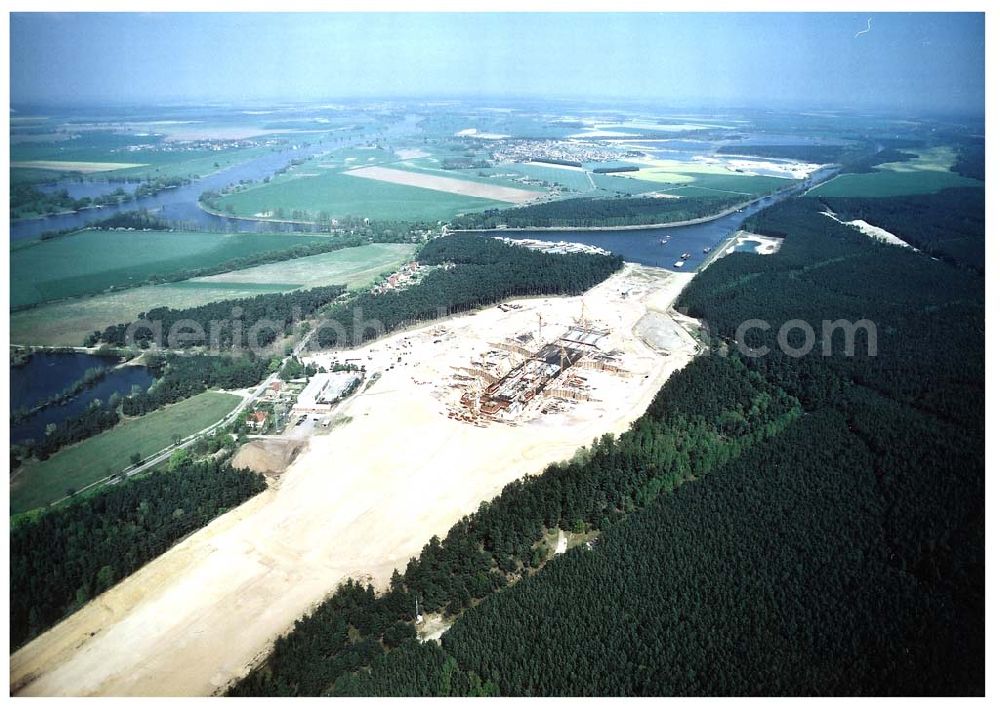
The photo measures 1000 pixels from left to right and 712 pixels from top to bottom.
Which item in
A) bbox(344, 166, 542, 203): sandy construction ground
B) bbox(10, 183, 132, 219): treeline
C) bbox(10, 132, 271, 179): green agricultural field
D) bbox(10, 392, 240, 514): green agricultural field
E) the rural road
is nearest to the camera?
bbox(10, 392, 240, 514): green agricultural field

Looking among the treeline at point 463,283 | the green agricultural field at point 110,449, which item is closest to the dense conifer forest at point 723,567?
the green agricultural field at point 110,449

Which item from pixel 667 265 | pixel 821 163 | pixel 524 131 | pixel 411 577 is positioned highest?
pixel 524 131

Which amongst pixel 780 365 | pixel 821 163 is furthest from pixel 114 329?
pixel 821 163

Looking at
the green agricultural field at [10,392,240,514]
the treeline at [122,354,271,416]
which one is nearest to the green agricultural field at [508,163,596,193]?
the treeline at [122,354,271,416]

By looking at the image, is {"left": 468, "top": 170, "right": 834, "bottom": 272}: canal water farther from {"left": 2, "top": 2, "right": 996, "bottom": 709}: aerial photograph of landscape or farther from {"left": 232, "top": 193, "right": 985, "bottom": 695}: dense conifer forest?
{"left": 232, "top": 193, "right": 985, "bottom": 695}: dense conifer forest

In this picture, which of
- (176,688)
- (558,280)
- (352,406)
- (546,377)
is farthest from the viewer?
(558,280)

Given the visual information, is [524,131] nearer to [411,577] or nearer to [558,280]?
[558,280]

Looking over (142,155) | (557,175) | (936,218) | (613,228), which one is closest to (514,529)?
(613,228)
